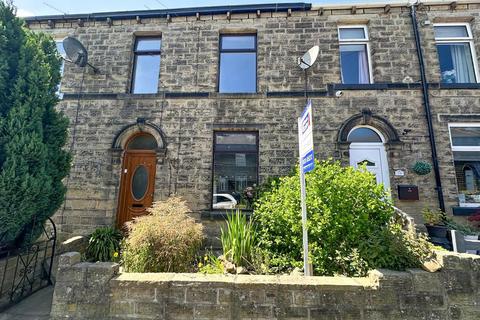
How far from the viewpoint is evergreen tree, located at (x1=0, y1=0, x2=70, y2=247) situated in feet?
11.5

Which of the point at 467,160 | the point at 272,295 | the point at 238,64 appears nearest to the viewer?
the point at 272,295

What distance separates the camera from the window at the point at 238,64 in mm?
7281

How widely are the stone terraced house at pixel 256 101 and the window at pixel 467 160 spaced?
0.03 metres

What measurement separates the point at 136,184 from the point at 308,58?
5.99 m

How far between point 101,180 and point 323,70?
705cm

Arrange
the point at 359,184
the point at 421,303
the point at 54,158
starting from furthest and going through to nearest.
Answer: the point at 54,158
the point at 359,184
the point at 421,303

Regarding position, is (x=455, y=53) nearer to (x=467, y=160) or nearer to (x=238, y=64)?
(x=467, y=160)

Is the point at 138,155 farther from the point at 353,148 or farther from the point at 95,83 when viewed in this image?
the point at 353,148

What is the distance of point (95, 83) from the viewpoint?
23.9 feet

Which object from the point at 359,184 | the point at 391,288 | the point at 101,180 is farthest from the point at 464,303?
the point at 101,180

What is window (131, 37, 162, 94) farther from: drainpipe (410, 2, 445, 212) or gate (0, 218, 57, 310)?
drainpipe (410, 2, 445, 212)

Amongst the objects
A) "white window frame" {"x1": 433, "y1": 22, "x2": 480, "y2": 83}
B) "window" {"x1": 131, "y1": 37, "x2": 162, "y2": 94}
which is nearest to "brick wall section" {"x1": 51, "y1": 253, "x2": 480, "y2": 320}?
"window" {"x1": 131, "y1": 37, "x2": 162, "y2": 94}

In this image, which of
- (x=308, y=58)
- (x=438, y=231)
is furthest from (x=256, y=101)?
(x=438, y=231)

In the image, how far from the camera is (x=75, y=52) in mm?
6996
